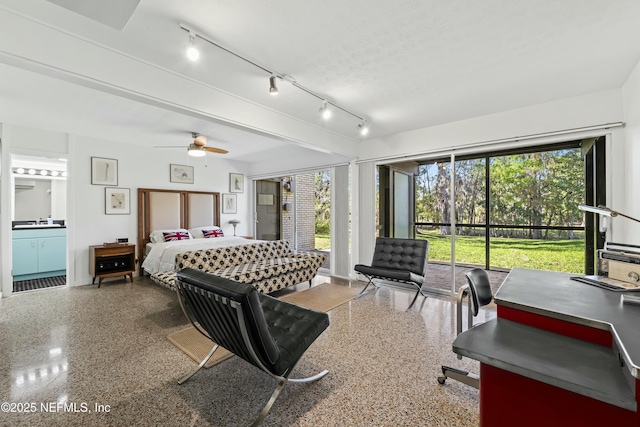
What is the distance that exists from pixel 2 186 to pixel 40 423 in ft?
13.3

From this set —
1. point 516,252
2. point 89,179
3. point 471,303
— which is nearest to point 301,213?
point 89,179

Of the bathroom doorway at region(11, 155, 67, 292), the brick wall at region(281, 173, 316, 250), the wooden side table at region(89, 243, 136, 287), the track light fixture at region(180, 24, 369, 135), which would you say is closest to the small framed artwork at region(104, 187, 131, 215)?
the wooden side table at region(89, 243, 136, 287)

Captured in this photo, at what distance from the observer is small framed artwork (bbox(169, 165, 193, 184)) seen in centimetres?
588

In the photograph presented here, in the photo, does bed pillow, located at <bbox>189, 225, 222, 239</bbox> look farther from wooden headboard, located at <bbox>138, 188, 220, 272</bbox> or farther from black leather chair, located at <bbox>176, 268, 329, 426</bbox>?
black leather chair, located at <bbox>176, 268, 329, 426</bbox>

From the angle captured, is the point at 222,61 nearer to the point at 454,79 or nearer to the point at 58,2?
the point at 58,2

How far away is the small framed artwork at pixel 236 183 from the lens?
6.92 metres

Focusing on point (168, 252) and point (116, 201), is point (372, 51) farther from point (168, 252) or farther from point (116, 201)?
point (116, 201)

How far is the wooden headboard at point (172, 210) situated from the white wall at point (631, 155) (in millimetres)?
6780

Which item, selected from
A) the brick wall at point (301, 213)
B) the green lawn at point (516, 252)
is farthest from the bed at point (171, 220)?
the green lawn at point (516, 252)

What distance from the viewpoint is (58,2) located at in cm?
125

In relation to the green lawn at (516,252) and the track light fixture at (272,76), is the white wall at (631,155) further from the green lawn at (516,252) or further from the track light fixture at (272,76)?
the track light fixture at (272,76)

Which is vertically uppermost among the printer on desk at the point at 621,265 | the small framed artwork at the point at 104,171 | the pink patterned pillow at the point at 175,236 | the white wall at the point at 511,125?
the white wall at the point at 511,125

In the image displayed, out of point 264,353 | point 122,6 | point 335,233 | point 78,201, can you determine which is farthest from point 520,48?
point 78,201

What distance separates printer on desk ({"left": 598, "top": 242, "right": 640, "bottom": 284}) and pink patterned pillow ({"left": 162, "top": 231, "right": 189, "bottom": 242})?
5809 millimetres
